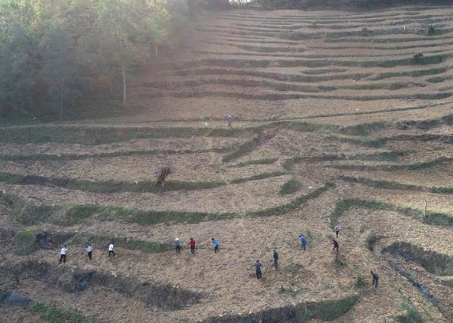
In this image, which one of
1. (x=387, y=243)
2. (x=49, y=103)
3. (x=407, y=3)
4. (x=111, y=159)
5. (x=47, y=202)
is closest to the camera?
(x=387, y=243)

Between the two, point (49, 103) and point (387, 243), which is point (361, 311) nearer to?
point (387, 243)

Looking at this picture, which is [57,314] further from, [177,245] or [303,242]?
[303,242]

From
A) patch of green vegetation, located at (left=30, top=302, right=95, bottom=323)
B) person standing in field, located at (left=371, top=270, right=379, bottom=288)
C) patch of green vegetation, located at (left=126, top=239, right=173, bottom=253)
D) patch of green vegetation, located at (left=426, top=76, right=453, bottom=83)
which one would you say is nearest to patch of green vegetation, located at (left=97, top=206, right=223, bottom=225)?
patch of green vegetation, located at (left=126, top=239, right=173, bottom=253)

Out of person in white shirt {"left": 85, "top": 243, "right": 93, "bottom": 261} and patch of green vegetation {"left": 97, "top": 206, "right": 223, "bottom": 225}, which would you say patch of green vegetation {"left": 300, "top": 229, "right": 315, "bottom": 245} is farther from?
person in white shirt {"left": 85, "top": 243, "right": 93, "bottom": 261}

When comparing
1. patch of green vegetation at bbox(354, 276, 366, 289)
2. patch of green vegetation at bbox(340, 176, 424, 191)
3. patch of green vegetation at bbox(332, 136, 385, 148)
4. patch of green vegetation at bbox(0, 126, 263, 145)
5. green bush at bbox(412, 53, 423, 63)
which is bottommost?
patch of green vegetation at bbox(354, 276, 366, 289)

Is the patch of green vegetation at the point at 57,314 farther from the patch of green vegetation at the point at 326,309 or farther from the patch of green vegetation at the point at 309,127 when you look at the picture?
the patch of green vegetation at the point at 309,127

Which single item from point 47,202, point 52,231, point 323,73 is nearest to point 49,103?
point 47,202
